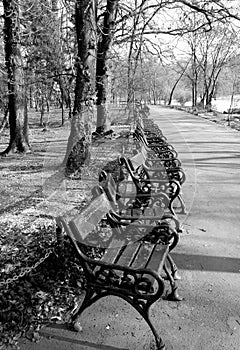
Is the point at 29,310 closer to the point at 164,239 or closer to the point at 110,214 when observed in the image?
the point at 110,214

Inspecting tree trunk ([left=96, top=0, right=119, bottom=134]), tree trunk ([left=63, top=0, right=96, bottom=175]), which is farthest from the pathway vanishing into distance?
tree trunk ([left=96, top=0, right=119, bottom=134])

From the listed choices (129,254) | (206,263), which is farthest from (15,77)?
(129,254)

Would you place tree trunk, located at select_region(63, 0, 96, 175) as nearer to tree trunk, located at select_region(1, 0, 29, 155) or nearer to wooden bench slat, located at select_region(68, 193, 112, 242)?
tree trunk, located at select_region(1, 0, 29, 155)

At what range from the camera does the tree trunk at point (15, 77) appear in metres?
8.89

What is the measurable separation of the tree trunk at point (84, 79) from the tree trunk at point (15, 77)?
340 centimetres

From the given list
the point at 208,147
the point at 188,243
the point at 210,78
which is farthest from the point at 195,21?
the point at 210,78

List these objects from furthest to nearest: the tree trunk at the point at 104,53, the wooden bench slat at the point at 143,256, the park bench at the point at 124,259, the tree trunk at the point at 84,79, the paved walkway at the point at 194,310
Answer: the tree trunk at the point at 104,53
the tree trunk at the point at 84,79
the wooden bench slat at the point at 143,256
the paved walkway at the point at 194,310
the park bench at the point at 124,259

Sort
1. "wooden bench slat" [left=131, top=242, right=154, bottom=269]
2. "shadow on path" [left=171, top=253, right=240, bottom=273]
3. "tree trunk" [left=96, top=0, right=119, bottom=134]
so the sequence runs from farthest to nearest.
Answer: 1. "tree trunk" [left=96, top=0, right=119, bottom=134]
2. "shadow on path" [left=171, top=253, right=240, bottom=273]
3. "wooden bench slat" [left=131, top=242, right=154, bottom=269]

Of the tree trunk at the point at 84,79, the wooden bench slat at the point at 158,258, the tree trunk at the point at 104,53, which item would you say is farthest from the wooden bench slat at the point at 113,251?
the tree trunk at the point at 104,53

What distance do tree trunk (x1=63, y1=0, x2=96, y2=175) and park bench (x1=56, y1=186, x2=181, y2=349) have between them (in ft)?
11.7

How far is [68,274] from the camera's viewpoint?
3.00 metres

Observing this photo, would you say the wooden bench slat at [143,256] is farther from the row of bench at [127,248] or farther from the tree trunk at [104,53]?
the tree trunk at [104,53]

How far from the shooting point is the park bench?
221 cm

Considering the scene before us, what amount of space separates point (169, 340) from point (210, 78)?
40.8 meters
